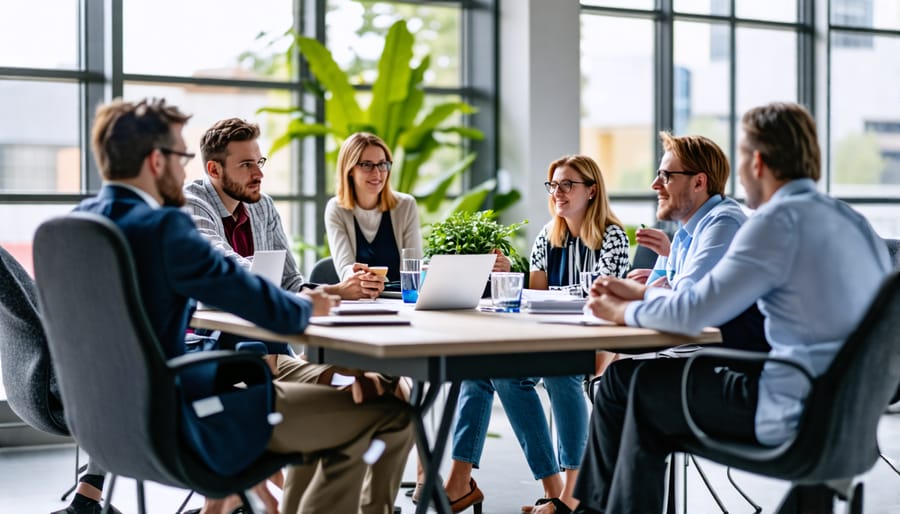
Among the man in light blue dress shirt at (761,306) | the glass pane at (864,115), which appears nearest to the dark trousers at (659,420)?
the man in light blue dress shirt at (761,306)

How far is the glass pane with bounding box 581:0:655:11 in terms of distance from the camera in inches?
279

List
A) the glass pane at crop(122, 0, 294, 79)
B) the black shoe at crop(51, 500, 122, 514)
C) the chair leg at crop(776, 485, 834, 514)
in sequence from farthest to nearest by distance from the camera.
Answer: the glass pane at crop(122, 0, 294, 79) < the black shoe at crop(51, 500, 122, 514) < the chair leg at crop(776, 485, 834, 514)

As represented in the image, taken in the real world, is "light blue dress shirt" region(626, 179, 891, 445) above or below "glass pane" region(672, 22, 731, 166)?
below

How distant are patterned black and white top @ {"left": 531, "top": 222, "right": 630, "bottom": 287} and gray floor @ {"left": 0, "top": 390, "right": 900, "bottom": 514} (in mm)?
870

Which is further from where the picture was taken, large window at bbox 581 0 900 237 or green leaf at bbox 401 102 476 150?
large window at bbox 581 0 900 237

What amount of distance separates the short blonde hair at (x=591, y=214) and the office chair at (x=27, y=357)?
1891 millimetres

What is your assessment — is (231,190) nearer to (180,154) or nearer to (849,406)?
(180,154)

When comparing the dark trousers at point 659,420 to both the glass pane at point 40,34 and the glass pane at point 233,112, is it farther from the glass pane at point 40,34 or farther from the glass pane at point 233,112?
the glass pane at point 40,34

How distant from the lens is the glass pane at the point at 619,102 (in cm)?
721

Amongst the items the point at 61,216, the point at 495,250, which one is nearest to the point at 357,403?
the point at 61,216

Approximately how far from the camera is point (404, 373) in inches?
95.9

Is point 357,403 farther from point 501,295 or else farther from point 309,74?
point 309,74

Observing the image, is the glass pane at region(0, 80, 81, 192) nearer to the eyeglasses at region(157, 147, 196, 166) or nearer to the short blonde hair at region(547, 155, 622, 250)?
the short blonde hair at region(547, 155, 622, 250)

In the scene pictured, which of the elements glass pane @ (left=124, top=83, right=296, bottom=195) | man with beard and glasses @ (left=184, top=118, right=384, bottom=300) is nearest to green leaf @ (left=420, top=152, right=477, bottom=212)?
glass pane @ (left=124, top=83, right=296, bottom=195)
